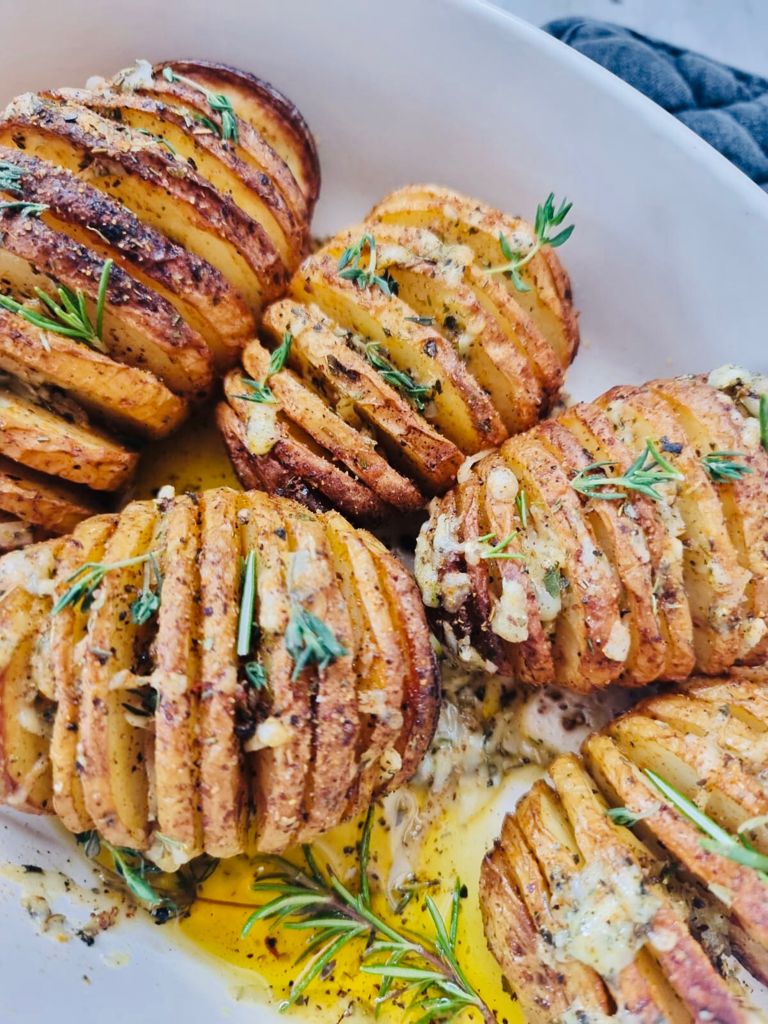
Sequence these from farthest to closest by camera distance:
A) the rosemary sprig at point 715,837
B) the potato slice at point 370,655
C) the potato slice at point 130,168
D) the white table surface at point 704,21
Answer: the white table surface at point 704,21 → the potato slice at point 130,168 → the potato slice at point 370,655 → the rosemary sprig at point 715,837

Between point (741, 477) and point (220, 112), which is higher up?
point (220, 112)

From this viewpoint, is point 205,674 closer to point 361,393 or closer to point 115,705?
point 115,705

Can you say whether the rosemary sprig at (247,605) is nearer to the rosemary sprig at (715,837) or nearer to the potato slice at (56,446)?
the potato slice at (56,446)

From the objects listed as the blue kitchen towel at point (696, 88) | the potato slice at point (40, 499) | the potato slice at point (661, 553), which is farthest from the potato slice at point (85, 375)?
the blue kitchen towel at point (696, 88)

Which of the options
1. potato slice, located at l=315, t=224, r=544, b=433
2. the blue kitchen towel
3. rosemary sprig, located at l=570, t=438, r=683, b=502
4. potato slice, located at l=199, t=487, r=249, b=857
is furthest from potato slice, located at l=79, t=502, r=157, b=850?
the blue kitchen towel

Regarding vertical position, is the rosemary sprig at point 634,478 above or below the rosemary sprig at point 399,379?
below

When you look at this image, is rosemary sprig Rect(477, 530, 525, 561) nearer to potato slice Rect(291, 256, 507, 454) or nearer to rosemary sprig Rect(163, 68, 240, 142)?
potato slice Rect(291, 256, 507, 454)

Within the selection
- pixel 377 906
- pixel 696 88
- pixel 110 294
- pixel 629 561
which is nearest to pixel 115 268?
pixel 110 294
